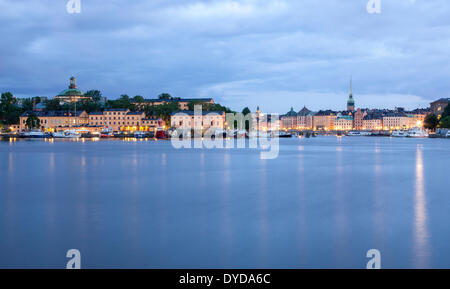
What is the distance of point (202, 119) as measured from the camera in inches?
4904

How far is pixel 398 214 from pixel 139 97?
128546mm

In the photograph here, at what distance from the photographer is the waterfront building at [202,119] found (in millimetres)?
121500

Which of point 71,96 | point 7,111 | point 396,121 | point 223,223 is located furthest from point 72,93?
point 223,223

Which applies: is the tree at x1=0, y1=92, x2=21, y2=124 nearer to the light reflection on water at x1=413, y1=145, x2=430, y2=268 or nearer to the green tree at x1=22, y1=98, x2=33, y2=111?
the green tree at x1=22, y1=98, x2=33, y2=111

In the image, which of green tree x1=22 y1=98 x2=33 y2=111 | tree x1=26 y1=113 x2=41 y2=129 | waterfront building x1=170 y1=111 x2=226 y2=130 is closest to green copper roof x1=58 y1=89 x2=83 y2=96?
green tree x1=22 y1=98 x2=33 y2=111

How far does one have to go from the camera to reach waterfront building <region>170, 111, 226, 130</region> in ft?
399

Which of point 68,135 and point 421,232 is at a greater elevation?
point 68,135

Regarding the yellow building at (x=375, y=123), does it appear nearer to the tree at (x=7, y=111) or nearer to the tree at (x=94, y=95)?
the tree at (x=94, y=95)

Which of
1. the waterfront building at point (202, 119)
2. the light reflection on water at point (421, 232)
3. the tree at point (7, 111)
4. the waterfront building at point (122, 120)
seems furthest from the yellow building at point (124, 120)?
the light reflection on water at point (421, 232)

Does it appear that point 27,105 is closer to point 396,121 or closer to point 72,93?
point 72,93

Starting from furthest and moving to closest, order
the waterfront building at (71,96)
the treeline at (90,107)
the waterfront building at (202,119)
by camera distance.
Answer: the waterfront building at (71,96) → the waterfront building at (202,119) → the treeline at (90,107)

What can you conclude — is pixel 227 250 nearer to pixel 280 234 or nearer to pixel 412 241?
pixel 280 234

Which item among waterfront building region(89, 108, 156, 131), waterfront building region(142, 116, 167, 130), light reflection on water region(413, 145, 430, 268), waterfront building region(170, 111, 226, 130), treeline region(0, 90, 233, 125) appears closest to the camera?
light reflection on water region(413, 145, 430, 268)
